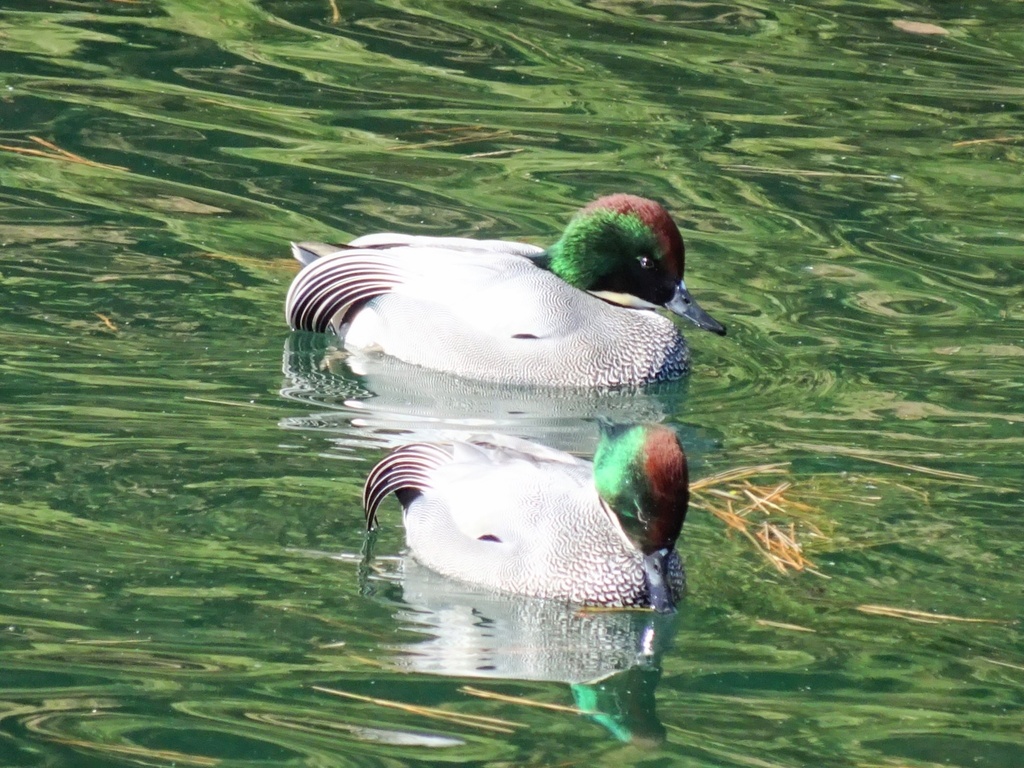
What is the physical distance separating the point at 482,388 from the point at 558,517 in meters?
2.57

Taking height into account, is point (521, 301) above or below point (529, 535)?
above

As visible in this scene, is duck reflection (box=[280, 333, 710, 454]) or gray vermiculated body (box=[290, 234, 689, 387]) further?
gray vermiculated body (box=[290, 234, 689, 387])

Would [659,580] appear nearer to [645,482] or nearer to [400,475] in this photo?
[645,482]

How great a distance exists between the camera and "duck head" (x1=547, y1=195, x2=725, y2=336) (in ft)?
32.0

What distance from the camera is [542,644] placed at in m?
6.53

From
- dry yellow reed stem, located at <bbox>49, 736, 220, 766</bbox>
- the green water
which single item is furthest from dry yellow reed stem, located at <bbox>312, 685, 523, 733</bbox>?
dry yellow reed stem, located at <bbox>49, 736, 220, 766</bbox>

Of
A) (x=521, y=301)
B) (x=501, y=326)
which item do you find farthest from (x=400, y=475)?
(x=521, y=301)

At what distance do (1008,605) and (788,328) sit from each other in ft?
11.3

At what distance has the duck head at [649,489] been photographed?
21.6 feet

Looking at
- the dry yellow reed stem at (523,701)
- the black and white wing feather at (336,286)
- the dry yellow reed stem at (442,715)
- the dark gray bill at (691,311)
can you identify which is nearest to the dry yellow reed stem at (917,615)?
the dry yellow reed stem at (523,701)

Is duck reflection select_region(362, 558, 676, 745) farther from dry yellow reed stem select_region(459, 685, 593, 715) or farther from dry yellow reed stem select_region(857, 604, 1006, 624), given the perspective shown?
dry yellow reed stem select_region(857, 604, 1006, 624)

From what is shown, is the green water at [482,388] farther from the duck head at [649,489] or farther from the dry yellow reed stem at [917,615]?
the duck head at [649,489]

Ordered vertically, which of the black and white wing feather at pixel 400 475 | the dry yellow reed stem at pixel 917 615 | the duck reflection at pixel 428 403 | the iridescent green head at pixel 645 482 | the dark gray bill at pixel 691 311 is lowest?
the duck reflection at pixel 428 403

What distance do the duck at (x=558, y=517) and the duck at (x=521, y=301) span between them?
235cm
